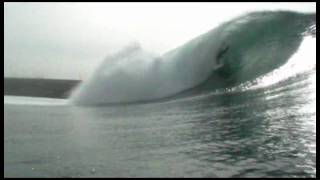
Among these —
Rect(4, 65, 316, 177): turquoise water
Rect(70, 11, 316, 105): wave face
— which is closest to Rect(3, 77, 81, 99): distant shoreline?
Rect(70, 11, 316, 105): wave face

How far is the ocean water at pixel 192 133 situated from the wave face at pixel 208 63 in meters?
0.26

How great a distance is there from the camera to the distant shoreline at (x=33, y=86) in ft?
174

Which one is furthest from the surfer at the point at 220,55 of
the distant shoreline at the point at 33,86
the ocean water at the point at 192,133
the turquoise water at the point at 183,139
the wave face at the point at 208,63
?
the distant shoreline at the point at 33,86

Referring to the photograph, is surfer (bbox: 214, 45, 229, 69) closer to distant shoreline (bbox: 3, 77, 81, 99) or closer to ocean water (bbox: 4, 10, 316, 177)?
ocean water (bbox: 4, 10, 316, 177)

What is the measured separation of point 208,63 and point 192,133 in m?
8.46

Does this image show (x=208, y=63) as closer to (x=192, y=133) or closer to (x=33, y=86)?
(x=192, y=133)

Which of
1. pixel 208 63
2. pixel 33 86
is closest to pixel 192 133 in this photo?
pixel 208 63

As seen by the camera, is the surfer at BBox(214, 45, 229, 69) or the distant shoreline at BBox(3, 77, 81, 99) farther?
the distant shoreline at BBox(3, 77, 81, 99)

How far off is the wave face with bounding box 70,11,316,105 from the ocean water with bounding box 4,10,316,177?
26 centimetres

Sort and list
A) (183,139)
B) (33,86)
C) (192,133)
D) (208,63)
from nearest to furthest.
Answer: (183,139) → (192,133) → (208,63) → (33,86)

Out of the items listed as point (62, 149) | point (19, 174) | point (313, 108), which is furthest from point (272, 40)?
point (19, 174)

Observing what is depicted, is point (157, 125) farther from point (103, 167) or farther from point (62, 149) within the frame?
point (103, 167)

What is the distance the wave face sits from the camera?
58.8 feet

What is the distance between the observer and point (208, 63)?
1898 centimetres
